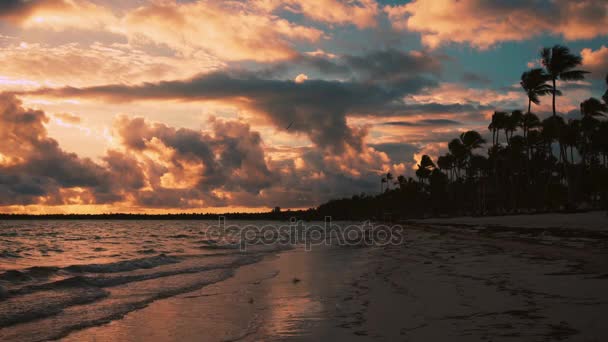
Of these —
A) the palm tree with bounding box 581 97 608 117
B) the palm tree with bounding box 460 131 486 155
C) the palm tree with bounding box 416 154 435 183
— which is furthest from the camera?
the palm tree with bounding box 416 154 435 183

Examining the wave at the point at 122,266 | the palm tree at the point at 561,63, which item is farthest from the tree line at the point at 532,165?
the wave at the point at 122,266

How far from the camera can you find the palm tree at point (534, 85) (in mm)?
59078

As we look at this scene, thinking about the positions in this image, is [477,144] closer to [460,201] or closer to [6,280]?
[460,201]

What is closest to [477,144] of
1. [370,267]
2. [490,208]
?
[490,208]

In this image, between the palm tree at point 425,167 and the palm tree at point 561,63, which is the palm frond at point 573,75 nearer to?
the palm tree at point 561,63

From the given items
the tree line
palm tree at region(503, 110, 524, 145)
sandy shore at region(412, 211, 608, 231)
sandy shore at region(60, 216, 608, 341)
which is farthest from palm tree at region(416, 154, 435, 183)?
sandy shore at region(60, 216, 608, 341)

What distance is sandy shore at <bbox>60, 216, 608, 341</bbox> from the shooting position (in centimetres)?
654

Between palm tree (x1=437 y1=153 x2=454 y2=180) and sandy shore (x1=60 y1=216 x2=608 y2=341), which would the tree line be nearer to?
palm tree (x1=437 y1=153 x2=454 y2=180)

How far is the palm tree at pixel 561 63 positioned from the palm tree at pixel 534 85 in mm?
4267

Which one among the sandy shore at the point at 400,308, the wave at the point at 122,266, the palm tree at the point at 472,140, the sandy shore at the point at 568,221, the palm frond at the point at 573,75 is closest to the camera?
the sandy shore at the point at 400,308

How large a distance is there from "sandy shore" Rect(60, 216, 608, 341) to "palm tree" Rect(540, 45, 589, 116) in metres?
45.8

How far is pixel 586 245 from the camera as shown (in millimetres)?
17719

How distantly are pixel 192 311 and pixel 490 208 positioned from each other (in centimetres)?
10928

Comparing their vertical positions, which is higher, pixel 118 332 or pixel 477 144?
pixel 477 144
